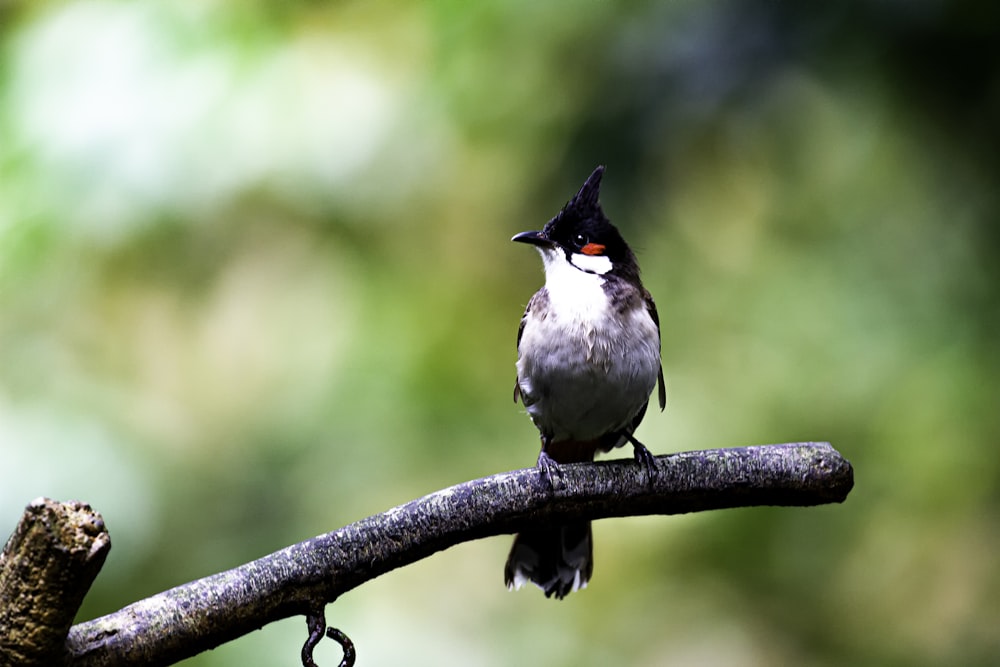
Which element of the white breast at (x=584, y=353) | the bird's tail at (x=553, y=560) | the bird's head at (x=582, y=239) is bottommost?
the bird's tail at (x=553, y=560)

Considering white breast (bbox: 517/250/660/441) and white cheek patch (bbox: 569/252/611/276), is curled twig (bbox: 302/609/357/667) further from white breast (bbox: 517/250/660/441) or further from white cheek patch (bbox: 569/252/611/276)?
white cheek patch (bbox: 569/252/611/276)

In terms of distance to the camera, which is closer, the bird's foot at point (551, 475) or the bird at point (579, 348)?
the bird's foot at point (551, 475)

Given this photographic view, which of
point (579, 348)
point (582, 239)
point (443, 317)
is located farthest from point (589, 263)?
point (443, 317)

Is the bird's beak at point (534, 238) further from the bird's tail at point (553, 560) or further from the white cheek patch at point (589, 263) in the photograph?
the bird's tail at point (553, 560)

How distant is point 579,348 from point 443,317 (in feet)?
4.74

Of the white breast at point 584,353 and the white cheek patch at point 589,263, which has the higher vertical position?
the white cheek patch at point 589,263

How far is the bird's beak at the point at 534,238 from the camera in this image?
1804 millimetres

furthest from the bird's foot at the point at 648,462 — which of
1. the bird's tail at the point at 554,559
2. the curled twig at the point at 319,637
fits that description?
the curled twig at the point at 319,637

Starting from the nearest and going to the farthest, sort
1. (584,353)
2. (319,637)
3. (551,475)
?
(319,637) < (551,475) < (584,353)

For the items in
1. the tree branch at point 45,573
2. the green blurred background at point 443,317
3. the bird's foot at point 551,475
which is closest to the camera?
the tree branch at point 45,573

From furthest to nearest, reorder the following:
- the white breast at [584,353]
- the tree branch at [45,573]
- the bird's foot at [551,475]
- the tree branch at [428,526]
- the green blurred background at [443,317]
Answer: the green blurred background at [443,317], the white breast at [584,353], the bird's foot at [551,475], the tree branch at [428,526], the tree branch at [45,573]

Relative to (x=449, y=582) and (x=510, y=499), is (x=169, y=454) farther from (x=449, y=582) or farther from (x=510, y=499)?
(x=510, y=499)

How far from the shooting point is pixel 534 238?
182cm

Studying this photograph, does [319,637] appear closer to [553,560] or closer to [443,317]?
[553,560]
